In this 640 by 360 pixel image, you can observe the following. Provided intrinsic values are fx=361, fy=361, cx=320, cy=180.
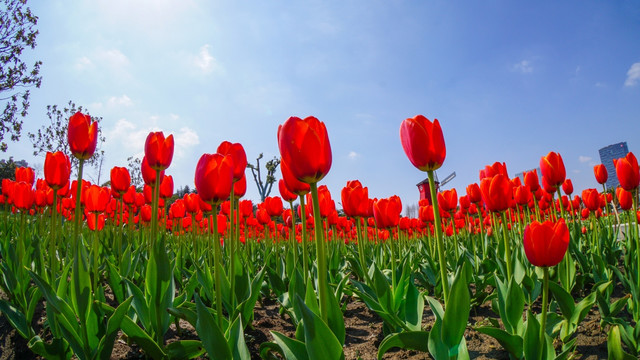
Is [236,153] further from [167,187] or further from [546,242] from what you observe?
[167,187]

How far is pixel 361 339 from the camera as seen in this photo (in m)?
2.21

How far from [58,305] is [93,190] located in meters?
2.22

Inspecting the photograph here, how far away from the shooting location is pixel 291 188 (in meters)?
1.99

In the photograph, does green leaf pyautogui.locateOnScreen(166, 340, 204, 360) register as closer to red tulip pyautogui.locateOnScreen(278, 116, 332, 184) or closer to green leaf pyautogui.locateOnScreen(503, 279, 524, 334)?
red tulip pyautogui.locateOnScreen(278, 116, 332, 184)

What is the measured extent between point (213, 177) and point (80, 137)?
110cm

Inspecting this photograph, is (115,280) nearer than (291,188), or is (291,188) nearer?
(291,188)

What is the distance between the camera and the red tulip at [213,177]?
1.55 m

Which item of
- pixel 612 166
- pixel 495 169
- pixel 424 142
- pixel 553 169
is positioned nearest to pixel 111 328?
pixel 424 142

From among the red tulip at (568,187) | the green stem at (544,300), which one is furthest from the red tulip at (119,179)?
the red tulip at (568,187)

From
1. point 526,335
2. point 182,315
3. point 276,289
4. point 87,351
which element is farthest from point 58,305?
point 526,335

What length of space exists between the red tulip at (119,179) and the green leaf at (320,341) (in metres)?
2.64

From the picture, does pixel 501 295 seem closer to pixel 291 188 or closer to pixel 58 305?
pixel 291 188

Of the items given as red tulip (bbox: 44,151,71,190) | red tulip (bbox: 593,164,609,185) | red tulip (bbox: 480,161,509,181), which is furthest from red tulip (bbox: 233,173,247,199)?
red tulip (bbox: 593,164,609,185)

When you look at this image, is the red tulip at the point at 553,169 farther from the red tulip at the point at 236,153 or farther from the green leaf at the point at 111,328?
the green leaf at the point at 111,328
